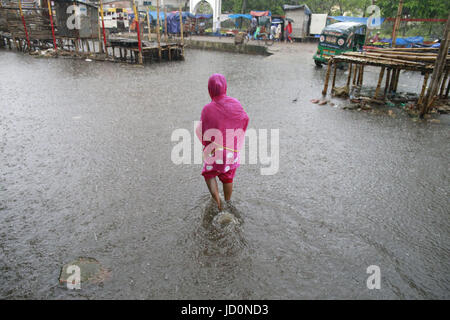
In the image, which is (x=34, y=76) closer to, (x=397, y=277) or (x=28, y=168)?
(x=28, y=168)

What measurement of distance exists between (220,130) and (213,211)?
1.06 m

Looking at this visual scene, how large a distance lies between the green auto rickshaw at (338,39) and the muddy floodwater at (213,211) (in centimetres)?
914

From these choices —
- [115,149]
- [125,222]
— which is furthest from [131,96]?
[125,222]

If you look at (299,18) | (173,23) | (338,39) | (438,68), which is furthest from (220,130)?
(173,23)

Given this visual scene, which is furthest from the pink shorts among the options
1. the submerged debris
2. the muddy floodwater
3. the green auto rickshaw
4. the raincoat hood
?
the green auto rickshaw

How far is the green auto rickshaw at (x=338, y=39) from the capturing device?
50.2 ft

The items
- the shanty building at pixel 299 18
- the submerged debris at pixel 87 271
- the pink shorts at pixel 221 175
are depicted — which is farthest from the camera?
the shanty building at pixel 299 18

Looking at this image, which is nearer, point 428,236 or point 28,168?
point 428,236

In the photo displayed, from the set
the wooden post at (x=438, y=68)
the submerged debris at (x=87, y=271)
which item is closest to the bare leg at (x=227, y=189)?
the submerged debris at (x=87, y=271)

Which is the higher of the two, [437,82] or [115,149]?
[437,82]

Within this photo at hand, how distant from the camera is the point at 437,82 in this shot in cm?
759

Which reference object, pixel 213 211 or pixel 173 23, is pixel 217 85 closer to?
pixel 213 211

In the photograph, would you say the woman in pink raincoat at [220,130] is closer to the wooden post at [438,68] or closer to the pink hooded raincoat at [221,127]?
the pink hooded raincoat at [221,127]
